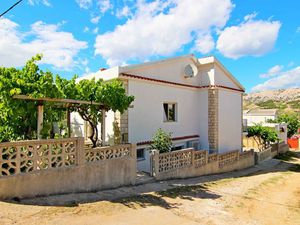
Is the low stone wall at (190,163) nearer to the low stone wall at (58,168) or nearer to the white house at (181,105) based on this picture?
the white house at (181,105)

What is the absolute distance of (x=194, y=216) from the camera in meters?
7.88

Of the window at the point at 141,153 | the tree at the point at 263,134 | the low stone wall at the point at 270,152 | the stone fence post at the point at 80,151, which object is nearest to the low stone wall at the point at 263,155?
the low stone wall at the point at 270,152

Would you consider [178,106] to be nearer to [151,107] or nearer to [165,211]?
[151,107]

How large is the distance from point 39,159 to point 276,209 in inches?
346

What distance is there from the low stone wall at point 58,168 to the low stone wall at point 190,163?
225 cm

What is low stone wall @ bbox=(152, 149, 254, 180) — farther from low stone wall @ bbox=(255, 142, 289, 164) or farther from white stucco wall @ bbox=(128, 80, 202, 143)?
low stone wall @ bbox=(255, 142, 289, 164)

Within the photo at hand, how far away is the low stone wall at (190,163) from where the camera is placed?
12.1 m

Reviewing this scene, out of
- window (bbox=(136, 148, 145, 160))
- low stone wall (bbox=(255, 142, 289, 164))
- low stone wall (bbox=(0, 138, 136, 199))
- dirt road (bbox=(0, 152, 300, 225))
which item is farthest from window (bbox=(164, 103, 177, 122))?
low stone wall (bbox=(255, 142, 289, 164))

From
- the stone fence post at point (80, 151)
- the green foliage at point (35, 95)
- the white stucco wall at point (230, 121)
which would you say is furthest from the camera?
the white stucco wall at point (230, 121)

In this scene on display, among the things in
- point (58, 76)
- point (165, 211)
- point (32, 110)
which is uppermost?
point (58, 76)

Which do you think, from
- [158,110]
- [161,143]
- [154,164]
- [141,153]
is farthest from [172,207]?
[158,110]

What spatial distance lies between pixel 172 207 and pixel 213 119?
1096 centimetres

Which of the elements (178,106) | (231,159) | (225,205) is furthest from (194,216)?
(231,159)

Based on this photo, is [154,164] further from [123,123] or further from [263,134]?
[263,134]
